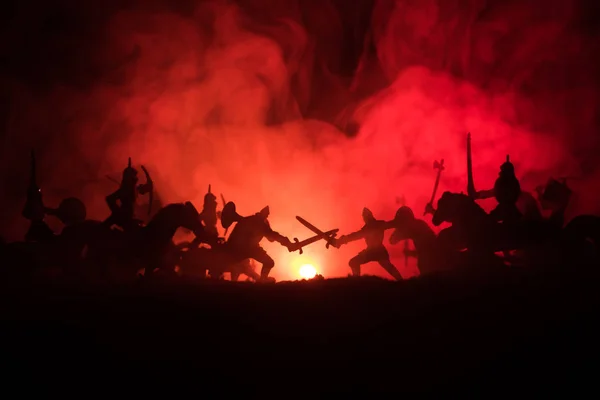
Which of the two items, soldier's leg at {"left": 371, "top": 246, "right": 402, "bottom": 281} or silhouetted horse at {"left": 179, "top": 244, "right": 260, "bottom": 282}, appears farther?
soldier's leg at {"left": 371, "top": 246, "right": 402, "bottom": 281}

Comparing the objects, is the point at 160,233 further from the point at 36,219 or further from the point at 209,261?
the point at 36,219

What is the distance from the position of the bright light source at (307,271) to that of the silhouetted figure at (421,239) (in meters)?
4.25

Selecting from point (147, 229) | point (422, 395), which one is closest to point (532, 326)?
point (422, 395)

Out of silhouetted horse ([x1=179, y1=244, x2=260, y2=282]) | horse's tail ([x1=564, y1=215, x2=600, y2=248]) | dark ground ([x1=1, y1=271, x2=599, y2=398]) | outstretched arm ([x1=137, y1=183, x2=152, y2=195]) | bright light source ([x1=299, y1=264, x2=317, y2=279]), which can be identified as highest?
outstretched arm ([x1=137, y1=183, x2=152, y2=195])

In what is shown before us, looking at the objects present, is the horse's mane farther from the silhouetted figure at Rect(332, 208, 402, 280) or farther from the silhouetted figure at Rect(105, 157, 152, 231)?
the silhouetted figure at Rect(332, 208, 402, 280)

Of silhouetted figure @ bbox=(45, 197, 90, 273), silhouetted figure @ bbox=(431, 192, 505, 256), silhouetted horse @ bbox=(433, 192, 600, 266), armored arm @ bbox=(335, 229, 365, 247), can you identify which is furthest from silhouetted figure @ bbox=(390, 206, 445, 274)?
silhouetted figure @ bbox=(45, 197, 90, 273)

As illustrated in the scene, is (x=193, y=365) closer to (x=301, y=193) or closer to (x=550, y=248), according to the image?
(x=550, y=248)

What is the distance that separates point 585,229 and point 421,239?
3.35 metres

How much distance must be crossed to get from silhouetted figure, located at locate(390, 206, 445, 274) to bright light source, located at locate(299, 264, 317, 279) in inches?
167

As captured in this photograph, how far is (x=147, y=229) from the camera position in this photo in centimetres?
1340

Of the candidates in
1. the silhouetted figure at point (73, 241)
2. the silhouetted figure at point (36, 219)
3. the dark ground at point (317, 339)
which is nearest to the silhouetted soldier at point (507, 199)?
the dark ground at point (317, 339)

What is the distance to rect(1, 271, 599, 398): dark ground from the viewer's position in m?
8.28

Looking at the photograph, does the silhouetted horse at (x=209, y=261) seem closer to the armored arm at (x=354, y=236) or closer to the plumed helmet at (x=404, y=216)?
the armored arm at (x=354, y=236)

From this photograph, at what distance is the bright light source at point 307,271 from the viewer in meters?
19.6
